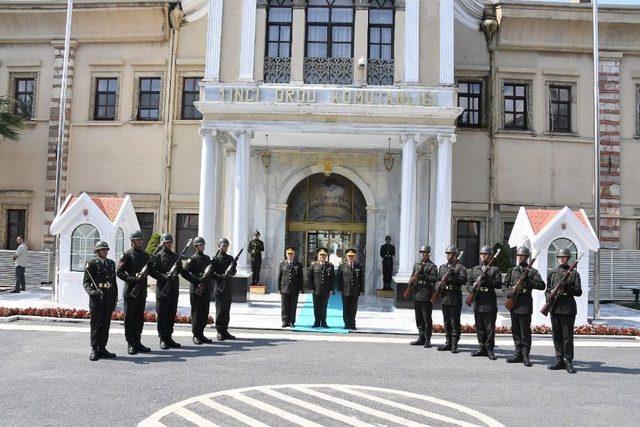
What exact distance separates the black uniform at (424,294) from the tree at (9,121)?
628 inches

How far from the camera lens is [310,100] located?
53.6 ft

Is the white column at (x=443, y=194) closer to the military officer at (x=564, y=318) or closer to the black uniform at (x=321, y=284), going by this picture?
the black uniform at (x=321, y=284)

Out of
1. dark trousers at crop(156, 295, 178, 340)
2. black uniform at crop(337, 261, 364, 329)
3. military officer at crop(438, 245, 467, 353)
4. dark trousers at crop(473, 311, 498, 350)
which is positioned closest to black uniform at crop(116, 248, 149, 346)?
dark trousers at crop(156, 295, 178, 340)

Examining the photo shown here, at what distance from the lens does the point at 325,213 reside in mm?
20375

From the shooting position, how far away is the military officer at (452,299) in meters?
10.1

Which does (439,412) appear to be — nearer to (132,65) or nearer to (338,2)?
(338,2)

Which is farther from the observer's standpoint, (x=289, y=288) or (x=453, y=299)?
(x=289, y=288)

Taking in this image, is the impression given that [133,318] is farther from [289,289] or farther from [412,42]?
[412,42]

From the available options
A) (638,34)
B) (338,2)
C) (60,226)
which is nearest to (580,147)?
(638,34)

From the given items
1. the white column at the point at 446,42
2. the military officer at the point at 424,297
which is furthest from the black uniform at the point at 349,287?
the white column at the point at 446,42

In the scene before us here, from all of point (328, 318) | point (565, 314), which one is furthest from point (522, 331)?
point (328, 318)

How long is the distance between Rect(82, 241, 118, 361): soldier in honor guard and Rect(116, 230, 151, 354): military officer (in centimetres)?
20

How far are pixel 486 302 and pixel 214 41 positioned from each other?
11.4 m

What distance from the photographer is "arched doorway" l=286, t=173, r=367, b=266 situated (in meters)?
20.3
